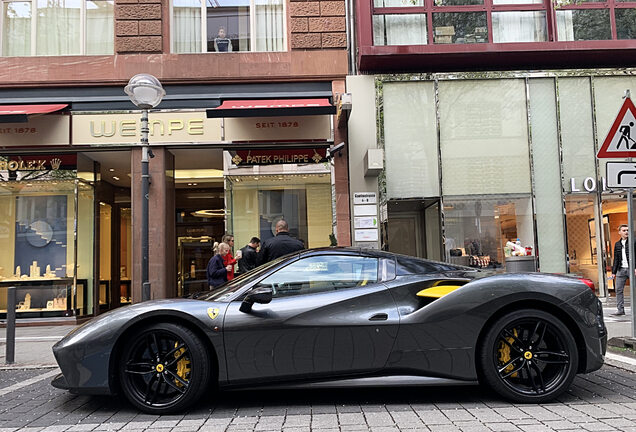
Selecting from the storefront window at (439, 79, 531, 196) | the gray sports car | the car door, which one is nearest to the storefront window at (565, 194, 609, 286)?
the storefront window at (439, 79, 531, 196)

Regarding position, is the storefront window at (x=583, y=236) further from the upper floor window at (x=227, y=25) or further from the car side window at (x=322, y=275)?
the car side window at (x=322, y=275)

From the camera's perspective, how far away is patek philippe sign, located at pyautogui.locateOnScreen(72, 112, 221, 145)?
10.7 metres

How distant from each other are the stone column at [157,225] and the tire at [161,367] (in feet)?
21.9

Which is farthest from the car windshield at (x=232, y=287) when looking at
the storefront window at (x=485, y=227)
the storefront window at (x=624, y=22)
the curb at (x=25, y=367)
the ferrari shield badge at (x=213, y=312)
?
the storefront window at (x=624, y=22)

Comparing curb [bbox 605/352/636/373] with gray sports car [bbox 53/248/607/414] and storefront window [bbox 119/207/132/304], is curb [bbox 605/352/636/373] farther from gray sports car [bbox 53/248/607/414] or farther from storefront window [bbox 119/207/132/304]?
storefront window [bbox 119/207/132/304]

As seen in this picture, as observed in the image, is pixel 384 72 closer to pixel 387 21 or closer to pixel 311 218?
pixel 387 21

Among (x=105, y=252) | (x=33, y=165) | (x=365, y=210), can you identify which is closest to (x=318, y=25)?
(x=365, y=210)

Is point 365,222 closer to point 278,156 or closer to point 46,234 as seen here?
point 278,156

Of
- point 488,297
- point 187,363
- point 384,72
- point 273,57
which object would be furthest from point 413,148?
point 187,363

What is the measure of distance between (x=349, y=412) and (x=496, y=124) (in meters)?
8.82

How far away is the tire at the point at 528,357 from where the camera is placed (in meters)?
3.98

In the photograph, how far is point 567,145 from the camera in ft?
36.3

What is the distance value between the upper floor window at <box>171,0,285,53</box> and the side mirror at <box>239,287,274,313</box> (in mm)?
8605

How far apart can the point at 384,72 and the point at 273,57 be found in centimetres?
241
